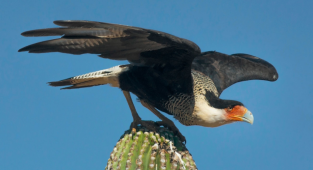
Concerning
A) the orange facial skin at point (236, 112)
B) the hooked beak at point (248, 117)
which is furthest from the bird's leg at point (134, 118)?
the hooked beak at point (248, 117)

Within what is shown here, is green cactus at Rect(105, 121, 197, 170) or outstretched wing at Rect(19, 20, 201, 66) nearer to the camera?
green cactus at Rect(105, 121, 197, 170)

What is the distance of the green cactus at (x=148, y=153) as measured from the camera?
565 centimetres

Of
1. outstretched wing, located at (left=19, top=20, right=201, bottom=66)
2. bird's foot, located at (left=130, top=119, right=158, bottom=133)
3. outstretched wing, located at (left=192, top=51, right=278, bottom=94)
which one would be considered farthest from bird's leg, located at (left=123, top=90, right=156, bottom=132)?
outstretched wing, located at (left=192, top=51, right=278, bottom=94)

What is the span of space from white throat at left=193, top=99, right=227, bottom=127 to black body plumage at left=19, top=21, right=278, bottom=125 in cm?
9

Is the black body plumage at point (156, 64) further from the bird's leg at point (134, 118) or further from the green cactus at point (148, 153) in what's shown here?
the green cactus at point (148, 153)

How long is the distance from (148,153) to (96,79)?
231 centimetres

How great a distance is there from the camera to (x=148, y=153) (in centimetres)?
579

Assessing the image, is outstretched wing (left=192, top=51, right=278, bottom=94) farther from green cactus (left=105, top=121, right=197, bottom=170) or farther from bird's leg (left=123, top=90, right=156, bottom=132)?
green cactus (left=105, top=121, right=197, bottom=170)

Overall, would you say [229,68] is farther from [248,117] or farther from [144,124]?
[144,124]

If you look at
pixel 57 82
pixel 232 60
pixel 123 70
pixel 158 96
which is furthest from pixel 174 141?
pixel 232 60

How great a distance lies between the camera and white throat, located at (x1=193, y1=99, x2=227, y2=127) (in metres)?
6.85

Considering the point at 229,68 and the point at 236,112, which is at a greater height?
the point at 229,68

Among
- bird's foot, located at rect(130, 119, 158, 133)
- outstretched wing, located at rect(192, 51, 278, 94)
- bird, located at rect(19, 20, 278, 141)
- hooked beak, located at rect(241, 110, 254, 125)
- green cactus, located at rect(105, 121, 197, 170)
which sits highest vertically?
outstretched wing, located at rect(192, 51, 278, 94)

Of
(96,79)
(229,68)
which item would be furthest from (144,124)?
(229,68)
